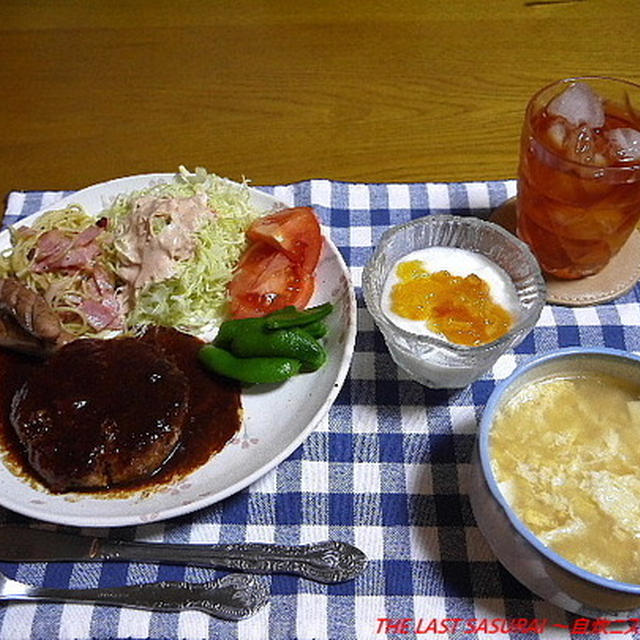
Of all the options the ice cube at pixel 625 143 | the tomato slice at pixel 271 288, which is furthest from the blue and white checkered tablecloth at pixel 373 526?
the ice cube at pixel 625 143

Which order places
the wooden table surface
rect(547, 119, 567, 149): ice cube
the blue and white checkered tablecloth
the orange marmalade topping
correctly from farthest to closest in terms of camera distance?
the wooden table surface → rect(547, 119, 567, 149): ice cube → the orange marmalade topping → the blue and white checkered tablecloth

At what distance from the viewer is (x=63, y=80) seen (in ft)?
12.1

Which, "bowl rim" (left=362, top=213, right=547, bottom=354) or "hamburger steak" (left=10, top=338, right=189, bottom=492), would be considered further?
"bowl rim" (left=362, top=213, right=547, bottom=354)

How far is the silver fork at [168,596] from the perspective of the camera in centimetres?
187

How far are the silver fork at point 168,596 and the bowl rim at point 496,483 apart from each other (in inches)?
27.1

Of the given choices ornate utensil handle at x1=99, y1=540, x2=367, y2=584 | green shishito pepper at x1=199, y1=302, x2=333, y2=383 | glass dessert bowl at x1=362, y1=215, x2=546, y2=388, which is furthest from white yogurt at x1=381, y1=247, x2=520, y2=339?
ornate utensil handle at x1=99, y1=540, x2=367, y2=584

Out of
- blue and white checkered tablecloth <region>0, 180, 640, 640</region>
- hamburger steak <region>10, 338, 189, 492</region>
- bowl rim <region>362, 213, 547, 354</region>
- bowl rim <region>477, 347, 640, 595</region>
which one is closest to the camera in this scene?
bowl rim <region>477, 347, 640, 595</region>

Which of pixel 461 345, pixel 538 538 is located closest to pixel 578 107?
pixel 461 345

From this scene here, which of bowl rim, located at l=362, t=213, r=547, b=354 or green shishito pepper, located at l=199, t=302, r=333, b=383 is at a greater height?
bowl rim, located at l=362, t=213, r=547, b=354

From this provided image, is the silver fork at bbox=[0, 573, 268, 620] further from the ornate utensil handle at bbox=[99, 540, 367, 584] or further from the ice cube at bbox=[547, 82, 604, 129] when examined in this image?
the ice cube at bbox=[547, 82, 604, 129]

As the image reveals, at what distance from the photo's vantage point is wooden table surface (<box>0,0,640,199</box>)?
325 centimetres

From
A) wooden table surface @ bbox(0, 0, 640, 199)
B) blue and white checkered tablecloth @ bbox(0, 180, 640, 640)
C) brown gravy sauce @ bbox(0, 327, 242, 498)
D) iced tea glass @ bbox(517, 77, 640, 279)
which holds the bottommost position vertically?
blue and white checkered tablecloth @ bbox(0, 180, 640, 640)

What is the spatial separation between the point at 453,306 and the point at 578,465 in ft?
2.14

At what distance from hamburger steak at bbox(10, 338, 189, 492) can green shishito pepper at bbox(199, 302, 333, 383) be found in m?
0.17
